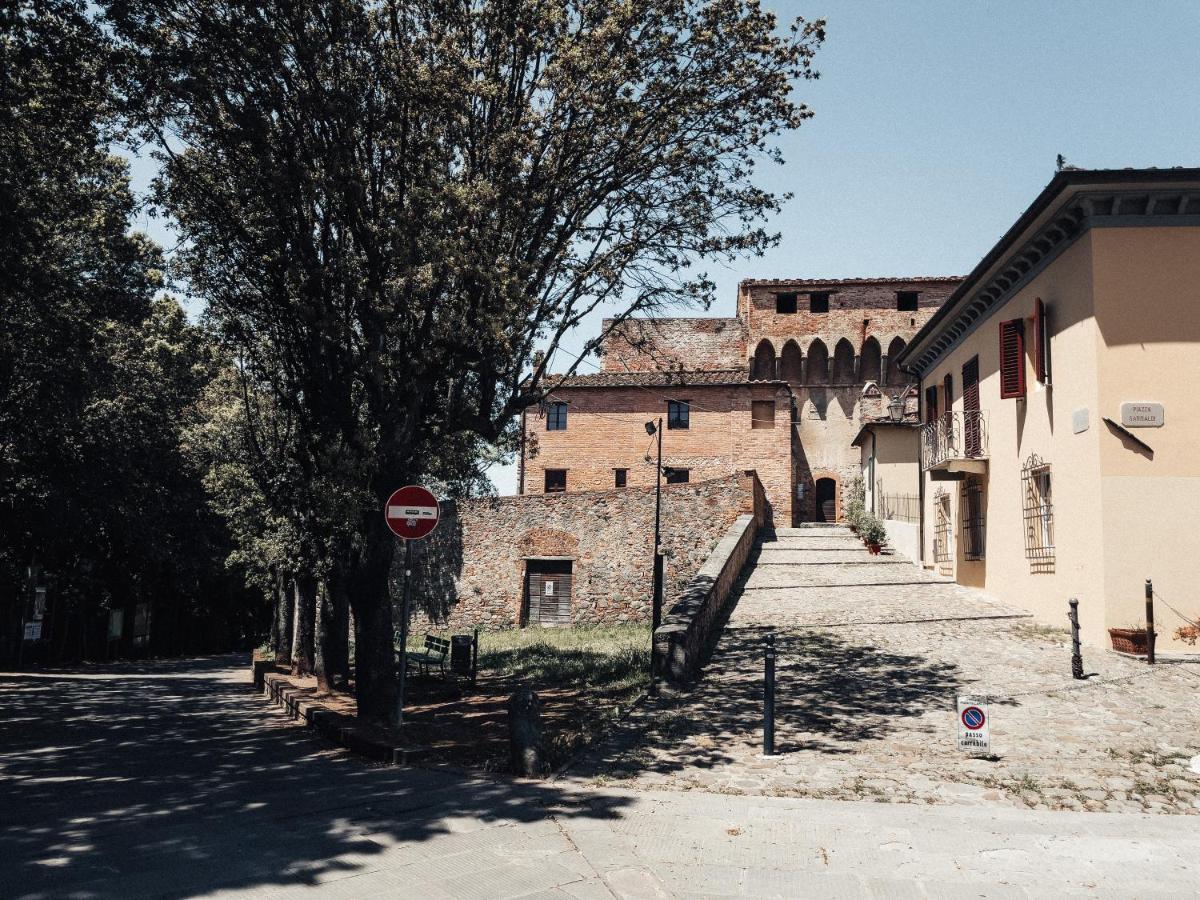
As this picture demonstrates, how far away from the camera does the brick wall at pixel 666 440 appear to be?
36312 millimetres

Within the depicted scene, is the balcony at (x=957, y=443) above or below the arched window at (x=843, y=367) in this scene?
below

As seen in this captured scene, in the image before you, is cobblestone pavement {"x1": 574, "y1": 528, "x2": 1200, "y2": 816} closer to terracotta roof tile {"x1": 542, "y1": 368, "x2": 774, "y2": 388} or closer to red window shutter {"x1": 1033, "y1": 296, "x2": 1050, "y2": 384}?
red window shutter {"x1": 1033, "y1": 296, "x2": 1050, "y2": 384}

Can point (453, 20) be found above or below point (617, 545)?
above

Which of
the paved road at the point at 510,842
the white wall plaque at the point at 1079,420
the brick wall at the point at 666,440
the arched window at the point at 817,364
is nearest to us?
the paved road at the point at 510,842

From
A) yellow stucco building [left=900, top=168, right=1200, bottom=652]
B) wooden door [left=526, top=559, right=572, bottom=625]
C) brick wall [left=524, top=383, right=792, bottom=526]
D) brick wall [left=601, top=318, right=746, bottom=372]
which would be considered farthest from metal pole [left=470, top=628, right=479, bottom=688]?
brick wall [left=601, top=318, right=746, bottom=372]

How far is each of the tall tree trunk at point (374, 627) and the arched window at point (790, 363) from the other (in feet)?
107

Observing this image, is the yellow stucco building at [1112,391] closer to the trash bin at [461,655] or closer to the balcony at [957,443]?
the balcony at [957,443]

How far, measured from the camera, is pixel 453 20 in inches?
400

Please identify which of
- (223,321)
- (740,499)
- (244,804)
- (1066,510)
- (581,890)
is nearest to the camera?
(581,890)

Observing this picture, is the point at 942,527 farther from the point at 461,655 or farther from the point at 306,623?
the point at 306,623

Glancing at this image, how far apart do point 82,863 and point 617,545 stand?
2047 centimetres

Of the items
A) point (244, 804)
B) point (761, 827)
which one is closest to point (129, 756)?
point (244, 804)

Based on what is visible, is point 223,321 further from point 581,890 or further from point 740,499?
point 740,499

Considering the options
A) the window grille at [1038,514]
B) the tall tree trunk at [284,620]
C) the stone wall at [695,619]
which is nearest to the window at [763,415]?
the stone wall at [695,619]
